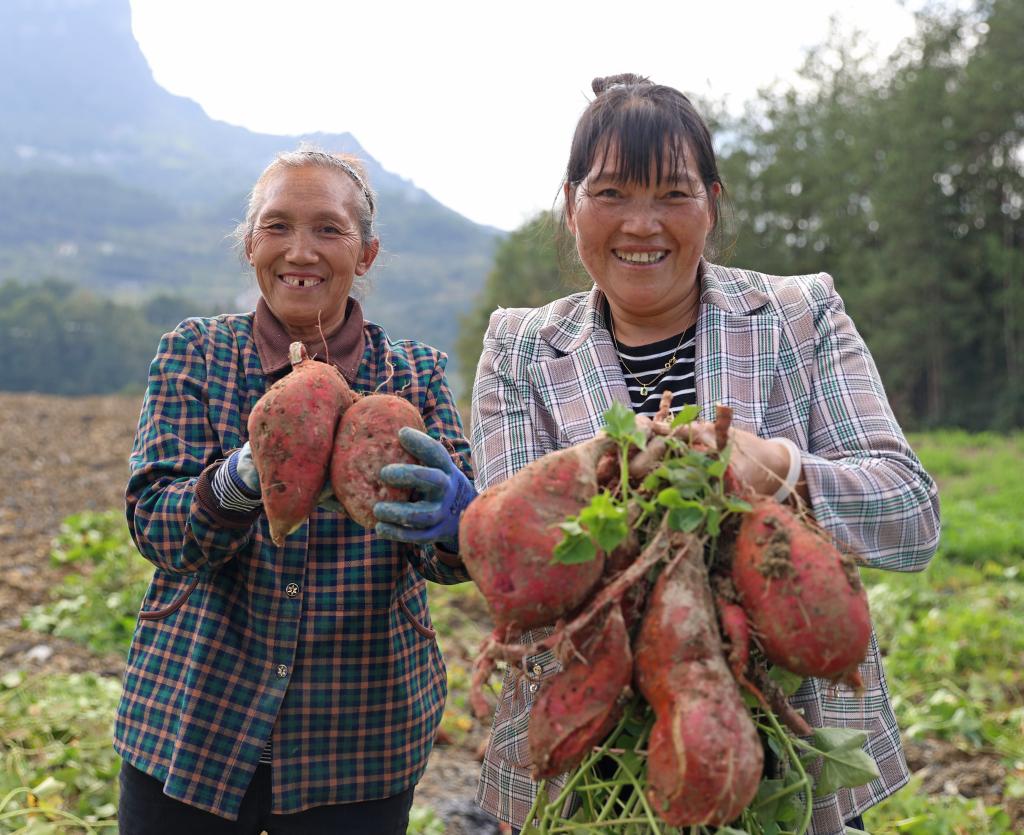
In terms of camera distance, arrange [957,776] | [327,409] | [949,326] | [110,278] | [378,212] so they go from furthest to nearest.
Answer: [110,278], [949,326], [957,776], [378,212], [327,409]

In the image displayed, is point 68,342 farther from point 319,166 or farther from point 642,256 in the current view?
point 642,256

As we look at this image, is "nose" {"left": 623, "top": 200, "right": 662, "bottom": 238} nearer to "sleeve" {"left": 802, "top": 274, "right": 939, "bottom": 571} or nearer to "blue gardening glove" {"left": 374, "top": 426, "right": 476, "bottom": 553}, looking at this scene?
"sleeve" {"left": 802, "top": 274, "right": 939, "bottom": 571}

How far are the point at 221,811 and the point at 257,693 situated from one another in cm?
21

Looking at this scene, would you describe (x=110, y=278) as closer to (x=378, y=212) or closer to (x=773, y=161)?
(x=773, y=161)

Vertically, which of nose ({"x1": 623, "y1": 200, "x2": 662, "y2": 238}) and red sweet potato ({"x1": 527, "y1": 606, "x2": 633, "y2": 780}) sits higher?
nose ({"x1": 623, "y1": 200, "x2": 662, "y2": 238})

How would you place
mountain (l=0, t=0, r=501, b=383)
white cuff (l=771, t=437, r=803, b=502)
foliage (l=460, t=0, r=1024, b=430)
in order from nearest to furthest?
white cuff (l=771, t=437, r=803, b=502), foliage (l=460, t=0, r=1024, b=430), mountain (l=0, t=0, r=501, b=383)

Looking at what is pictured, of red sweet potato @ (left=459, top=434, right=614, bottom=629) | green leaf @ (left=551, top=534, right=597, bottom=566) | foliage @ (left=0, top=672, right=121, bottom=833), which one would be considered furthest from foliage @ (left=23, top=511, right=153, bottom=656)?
green leaf @ (left=551, top=534, right=597, bottom=566)

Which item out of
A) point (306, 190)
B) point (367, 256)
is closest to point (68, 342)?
point (367, 256)

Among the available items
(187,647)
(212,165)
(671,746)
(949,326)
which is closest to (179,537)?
(187,647)

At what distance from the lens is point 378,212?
2.04 metres

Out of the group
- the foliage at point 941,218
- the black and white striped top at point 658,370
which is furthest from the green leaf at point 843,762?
the foliage at point 941,218

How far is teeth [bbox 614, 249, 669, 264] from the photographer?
1.60 metres

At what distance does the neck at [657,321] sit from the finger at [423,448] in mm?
485

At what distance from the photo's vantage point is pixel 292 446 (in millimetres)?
1420
